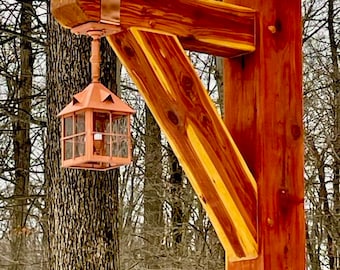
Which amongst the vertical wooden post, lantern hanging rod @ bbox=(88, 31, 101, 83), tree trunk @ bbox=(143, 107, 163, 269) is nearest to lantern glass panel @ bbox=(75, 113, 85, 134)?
lantern hanging rod @ bbox=(88, 31, 101, 83)

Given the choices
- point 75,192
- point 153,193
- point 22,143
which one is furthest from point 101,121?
point 22,143

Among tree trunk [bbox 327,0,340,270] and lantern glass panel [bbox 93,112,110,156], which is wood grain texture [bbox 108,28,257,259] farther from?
tree trunk [bbox 327,0,340,270]

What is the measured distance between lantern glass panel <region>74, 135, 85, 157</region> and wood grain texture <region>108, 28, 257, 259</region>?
208mm

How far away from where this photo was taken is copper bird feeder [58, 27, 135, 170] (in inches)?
79.2

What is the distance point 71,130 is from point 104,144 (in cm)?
11

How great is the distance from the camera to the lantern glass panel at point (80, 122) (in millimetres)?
2059

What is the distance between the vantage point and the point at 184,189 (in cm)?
626

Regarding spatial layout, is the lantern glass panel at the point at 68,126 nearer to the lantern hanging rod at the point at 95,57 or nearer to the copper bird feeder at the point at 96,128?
the copper bird feeder at the point at 96,128

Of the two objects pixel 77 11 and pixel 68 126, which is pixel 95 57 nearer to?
pixel 77 11

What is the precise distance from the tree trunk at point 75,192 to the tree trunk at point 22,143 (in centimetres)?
232

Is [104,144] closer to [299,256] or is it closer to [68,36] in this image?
[299,256]

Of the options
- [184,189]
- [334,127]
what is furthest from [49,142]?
[334,127]

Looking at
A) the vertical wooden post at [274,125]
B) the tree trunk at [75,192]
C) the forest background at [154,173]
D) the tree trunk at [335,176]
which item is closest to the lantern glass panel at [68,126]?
the vertical wooden post at [274,125]

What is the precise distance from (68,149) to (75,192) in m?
1.61
